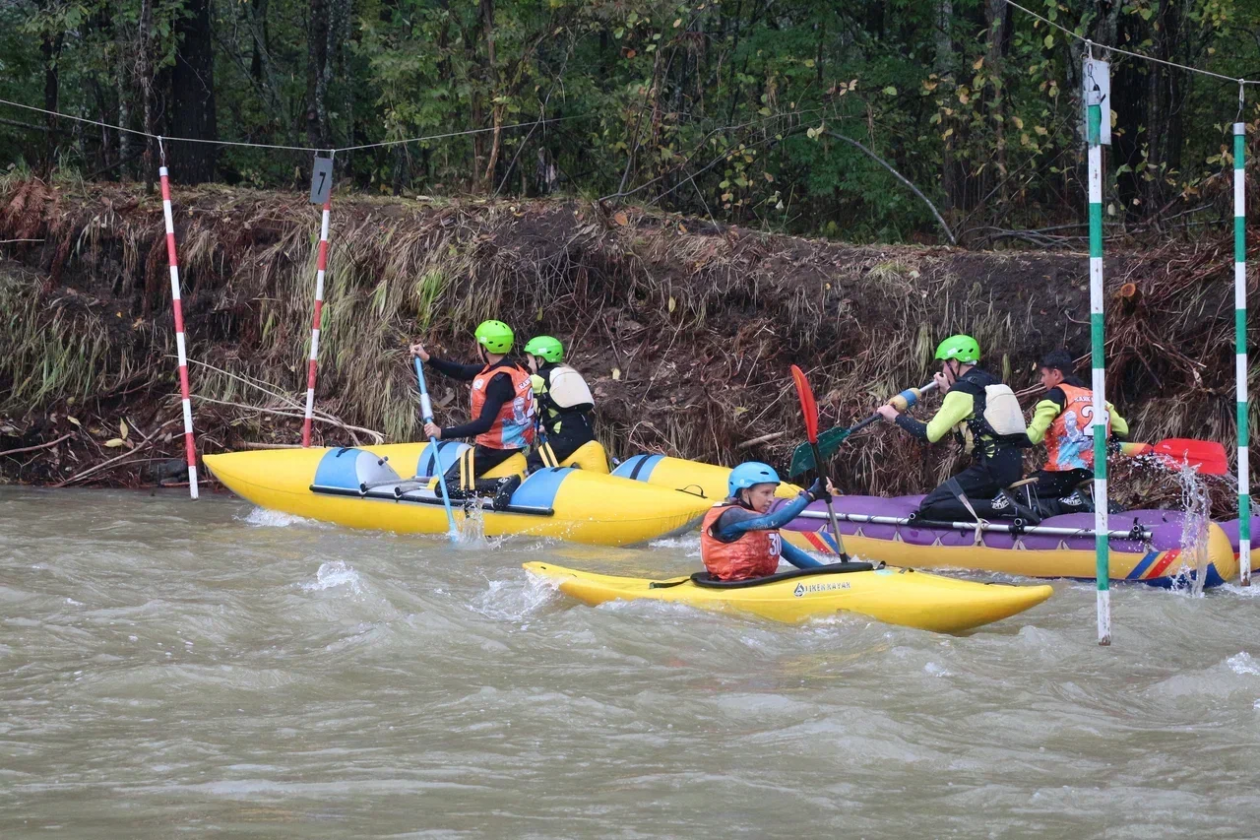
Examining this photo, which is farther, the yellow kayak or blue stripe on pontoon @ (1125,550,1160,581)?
blue stripe on pontoon @ (1125,550,1160,581)

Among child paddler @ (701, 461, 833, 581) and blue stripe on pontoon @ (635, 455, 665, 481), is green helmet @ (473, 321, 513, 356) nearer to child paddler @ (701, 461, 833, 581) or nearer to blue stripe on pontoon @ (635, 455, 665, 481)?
blue stripe on pontoon @ (635, 455, 665, 481)

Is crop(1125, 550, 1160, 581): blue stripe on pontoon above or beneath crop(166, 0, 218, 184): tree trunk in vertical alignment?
beneath

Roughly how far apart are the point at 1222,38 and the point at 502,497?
7986 millimetres

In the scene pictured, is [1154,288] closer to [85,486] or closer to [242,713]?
[242,713]

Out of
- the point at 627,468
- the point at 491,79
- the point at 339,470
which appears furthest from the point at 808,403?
the point at 491,79

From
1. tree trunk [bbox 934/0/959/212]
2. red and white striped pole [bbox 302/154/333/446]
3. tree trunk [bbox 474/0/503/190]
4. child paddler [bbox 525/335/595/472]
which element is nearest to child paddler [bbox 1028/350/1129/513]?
child paddler [bbox 525/335/595/472]

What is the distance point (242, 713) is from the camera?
489 centimetres

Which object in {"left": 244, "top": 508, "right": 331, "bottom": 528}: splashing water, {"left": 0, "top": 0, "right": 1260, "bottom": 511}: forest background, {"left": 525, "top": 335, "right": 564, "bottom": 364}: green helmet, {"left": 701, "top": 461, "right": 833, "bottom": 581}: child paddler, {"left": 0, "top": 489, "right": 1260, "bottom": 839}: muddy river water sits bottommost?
{"left": 0, "top": 489, "right": 1260, "bottom": 839}: muddy river water

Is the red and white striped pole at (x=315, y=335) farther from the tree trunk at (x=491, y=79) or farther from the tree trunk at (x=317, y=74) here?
the tree trunk at (x=317, y=74)

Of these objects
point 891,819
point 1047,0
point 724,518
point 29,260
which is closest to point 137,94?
point 29,260

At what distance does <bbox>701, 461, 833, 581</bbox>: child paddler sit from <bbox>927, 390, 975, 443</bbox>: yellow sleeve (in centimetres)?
165

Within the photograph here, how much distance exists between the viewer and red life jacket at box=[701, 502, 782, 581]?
21.7ft

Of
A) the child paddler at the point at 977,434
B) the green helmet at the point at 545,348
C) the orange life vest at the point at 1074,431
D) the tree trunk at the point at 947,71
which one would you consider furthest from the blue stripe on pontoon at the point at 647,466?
the tree trunk at the point at 947,71

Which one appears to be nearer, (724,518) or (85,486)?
(724,518)
